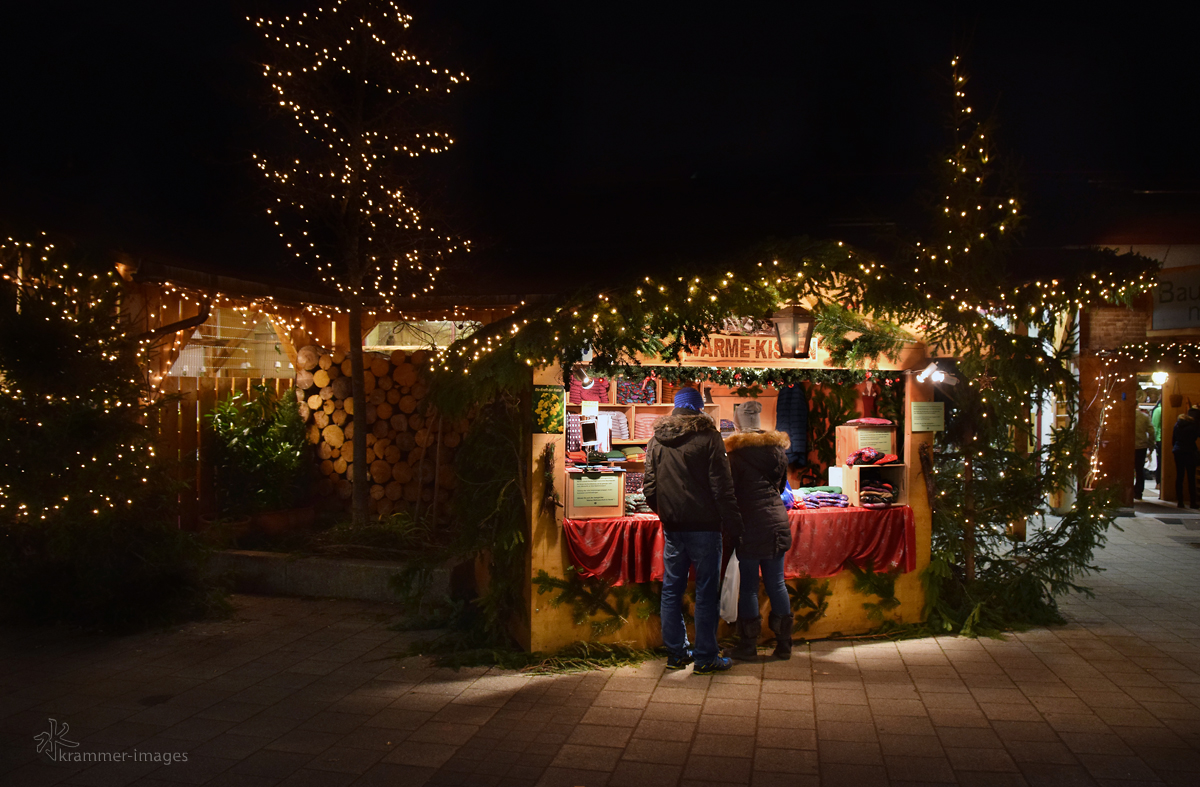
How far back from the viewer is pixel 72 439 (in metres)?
6.24

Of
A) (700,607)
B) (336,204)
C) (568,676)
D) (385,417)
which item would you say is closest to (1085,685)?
(700,607)

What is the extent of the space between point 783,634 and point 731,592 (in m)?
0.47

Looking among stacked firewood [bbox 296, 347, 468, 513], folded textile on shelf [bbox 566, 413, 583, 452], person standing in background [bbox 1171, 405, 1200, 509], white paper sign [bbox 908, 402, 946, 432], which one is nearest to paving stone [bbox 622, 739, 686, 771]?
folded textile on shelf [bbox 566, 413, 583, 452]

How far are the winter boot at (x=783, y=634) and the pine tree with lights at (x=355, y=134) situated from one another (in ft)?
16.2

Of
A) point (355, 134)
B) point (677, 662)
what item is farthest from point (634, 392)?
point (355, 134)

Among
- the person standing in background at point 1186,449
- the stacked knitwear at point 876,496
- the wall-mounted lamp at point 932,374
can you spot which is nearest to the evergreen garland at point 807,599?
the stacked knitwear at point 876,496

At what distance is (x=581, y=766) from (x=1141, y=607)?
235 inches

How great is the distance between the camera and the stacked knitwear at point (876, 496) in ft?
21.0

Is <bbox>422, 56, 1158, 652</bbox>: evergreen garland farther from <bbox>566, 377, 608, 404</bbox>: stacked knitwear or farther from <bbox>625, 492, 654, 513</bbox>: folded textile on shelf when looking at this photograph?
<bbox>566, 377, 608, 404</bbox>: stacked knitwear

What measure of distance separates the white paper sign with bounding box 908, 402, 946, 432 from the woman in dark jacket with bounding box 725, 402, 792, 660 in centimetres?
139

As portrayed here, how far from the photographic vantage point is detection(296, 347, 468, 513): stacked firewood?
9.59m

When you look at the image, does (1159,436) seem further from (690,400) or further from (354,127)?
(354,127)

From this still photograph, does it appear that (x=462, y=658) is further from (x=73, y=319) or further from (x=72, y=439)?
(x=73, y=319)

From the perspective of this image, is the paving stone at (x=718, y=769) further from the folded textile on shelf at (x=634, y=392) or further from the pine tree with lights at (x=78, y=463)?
the pine tree with lights at (x=78, y=463)
